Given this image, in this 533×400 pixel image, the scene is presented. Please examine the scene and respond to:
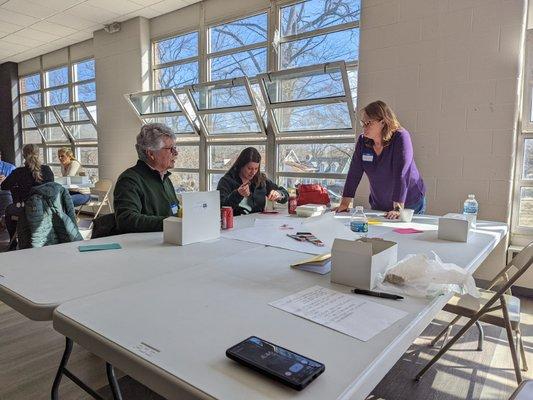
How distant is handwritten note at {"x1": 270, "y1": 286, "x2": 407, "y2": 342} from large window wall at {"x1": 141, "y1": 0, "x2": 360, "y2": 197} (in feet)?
9.99

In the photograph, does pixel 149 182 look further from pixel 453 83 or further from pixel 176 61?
pixel 176 61

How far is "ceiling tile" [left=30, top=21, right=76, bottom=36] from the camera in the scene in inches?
221

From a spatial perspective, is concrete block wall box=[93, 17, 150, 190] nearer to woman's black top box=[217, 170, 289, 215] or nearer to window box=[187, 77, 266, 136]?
window box=[187, 77, 266, 136]

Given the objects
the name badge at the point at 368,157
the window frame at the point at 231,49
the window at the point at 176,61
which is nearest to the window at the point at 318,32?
the window frame at the point at 231,49

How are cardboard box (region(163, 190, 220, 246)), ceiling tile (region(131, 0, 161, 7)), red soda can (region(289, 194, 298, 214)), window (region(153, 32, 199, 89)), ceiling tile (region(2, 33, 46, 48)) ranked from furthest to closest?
ceiling tile (region(2, 33, 46, 48)) < window (region(153, 32, 199, 89)) < ceiling tile (region(131, 0, 161, 7)) < red soda can (region(289, 194, 298, 214)) < cardboard box (region(163, 190, 220, 246))

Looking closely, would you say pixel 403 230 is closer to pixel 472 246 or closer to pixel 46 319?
pixel 472 246

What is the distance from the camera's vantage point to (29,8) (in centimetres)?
499

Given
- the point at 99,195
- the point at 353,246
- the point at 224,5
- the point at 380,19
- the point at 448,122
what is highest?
the point at 224,5

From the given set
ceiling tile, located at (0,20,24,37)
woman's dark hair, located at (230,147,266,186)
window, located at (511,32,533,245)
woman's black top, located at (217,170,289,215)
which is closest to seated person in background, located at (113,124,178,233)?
woman's black top, located at (217,170,289,215)

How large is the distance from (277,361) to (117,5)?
214 inches

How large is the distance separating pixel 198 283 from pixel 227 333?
1.06 feet

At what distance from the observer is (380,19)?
3320 millimetres

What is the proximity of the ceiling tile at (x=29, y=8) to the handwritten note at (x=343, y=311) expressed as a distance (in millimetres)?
5652

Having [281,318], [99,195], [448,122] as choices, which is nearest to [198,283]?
[281,318]
